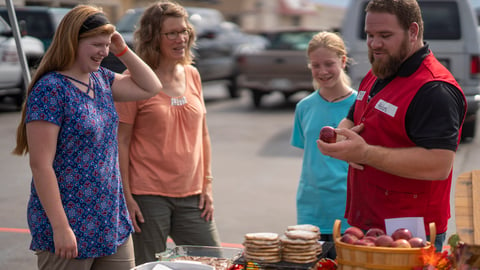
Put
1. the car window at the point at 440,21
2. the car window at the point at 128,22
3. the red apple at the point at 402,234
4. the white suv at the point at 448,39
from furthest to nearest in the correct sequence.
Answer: the car window at the point at 128,22
the car window at the point at 440,21
the white suv at the point at 448,39
the red apple at the point at 402,234

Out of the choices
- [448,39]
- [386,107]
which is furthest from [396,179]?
[448,39]

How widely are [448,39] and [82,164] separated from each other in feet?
27.3

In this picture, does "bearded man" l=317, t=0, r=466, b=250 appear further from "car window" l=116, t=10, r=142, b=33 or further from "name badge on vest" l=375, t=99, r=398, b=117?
"car window" l=116, t=10, r=142, b=33

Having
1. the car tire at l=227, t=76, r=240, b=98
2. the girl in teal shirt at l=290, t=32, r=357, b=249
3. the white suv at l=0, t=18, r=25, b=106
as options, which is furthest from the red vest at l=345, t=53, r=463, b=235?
the car tire at l=227, t=76, r=240, b=98

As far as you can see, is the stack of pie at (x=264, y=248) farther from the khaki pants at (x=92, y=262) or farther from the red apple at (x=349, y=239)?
the khaki pants at (x=92, y=262)

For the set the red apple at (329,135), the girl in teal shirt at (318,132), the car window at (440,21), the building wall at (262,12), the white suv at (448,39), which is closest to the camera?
the red apple at (329,135)

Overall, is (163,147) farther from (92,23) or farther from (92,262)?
(92,23)

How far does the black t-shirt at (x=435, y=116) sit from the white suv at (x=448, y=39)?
283 inches

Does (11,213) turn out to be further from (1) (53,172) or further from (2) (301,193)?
(1) (53,172)

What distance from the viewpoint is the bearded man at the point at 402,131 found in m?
2.71

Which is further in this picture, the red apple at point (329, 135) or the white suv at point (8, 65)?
the white suv at point (8, 65)

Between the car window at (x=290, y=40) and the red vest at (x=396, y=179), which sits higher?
the red vest at (x=396, y=179)

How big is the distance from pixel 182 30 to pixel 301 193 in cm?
123

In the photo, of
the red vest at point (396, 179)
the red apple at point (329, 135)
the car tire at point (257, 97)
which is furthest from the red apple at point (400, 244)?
the car tire at point (257, 97)
